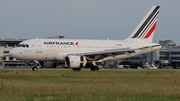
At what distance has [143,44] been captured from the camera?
233ft

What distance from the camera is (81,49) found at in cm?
6500

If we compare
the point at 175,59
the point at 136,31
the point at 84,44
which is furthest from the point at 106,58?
the point at 175,59

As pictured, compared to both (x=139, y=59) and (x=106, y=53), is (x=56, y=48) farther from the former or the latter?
(x=139, y=59)

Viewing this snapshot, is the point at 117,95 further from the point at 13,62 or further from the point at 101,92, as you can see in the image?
the point at 13,62

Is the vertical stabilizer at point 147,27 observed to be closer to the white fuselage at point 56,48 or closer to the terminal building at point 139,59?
the white fuselage at point 56,48

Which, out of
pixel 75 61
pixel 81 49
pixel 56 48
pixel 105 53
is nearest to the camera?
pixel 75 61

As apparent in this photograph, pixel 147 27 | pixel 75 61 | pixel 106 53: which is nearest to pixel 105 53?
pixel 106 53

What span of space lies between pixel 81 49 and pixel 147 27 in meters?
14.1

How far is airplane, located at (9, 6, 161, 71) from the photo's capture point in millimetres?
61625

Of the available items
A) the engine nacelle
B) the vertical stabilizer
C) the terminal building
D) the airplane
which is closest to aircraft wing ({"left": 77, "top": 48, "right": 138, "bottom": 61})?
the airplane

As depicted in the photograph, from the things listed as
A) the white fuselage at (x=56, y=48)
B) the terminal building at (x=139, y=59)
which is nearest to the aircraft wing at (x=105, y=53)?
the white fuselage at (x=56, y=48)

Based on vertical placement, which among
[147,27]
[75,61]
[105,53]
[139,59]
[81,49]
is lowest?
[75,61]

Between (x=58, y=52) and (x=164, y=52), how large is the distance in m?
105

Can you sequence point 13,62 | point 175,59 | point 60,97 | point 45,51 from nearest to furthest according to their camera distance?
point 60,97
point 45,51
point 13,62
point 175,59
